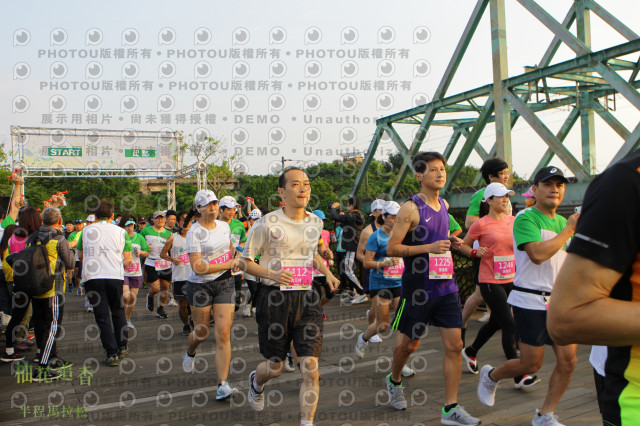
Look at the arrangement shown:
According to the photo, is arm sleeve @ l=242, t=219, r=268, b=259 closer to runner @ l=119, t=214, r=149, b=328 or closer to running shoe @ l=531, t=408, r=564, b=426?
running shoe @ l=531, t=408, r=564, b=426

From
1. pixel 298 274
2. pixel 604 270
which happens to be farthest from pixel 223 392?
pixel 604 270

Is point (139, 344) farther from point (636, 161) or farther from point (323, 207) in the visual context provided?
point (323, 207)

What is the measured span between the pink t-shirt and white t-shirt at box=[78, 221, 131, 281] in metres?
4.33

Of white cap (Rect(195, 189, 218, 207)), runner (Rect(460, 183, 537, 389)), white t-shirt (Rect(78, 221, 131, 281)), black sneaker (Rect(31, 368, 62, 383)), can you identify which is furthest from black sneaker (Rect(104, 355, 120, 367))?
runner (Rect(460, 183, 537, 389))

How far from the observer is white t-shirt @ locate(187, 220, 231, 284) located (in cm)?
501

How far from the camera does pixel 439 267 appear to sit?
4.09m

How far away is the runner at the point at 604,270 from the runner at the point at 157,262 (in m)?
9.05

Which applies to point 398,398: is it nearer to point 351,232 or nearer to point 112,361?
point 112,361

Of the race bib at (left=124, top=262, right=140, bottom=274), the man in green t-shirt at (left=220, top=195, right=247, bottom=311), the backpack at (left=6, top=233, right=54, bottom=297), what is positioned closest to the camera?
the backpack at (left=6, top=233, right=54, bottom=297)

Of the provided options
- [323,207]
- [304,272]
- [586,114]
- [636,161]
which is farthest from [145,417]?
[323,207]

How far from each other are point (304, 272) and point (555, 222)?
1927 millimetres

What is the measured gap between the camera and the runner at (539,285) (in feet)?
11.8

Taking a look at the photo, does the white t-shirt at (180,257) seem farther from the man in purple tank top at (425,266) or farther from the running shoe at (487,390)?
the running shoe at (487,390)

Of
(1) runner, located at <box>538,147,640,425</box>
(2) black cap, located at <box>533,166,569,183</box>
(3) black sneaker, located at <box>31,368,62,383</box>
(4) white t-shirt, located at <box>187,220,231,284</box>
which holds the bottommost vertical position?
(3) black sneaker, located at <box>31,368,62,383</box>
